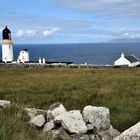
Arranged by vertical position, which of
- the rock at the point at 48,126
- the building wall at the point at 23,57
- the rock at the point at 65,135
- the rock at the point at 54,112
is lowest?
the rock at the point at 65,135

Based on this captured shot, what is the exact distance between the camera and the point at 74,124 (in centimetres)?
1183

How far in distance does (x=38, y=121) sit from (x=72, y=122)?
122 centimetres

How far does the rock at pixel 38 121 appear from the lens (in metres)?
12.4

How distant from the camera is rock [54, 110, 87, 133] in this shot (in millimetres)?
11758

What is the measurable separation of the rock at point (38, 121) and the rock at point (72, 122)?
58 centimetres

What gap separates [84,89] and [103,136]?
12.9 meters

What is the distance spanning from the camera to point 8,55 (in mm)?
76625

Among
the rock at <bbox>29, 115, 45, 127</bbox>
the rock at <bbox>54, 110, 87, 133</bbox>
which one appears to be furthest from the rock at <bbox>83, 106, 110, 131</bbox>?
the rock at <bbox>29, 115, 45, 127</bbox>

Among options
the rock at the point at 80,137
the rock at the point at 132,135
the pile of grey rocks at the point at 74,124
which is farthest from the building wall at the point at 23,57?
the rock at the point at 132,135

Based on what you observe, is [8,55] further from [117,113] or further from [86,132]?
[86,132]

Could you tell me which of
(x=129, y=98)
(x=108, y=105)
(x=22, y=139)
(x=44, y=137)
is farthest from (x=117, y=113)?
(x=22, y=139)

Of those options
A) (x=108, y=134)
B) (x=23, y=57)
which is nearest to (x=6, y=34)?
(x=23, y=57)

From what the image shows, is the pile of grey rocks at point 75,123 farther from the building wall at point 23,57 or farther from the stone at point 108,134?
the building wall at point 23,57

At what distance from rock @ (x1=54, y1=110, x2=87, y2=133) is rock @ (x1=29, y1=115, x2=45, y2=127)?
0.58 metres
